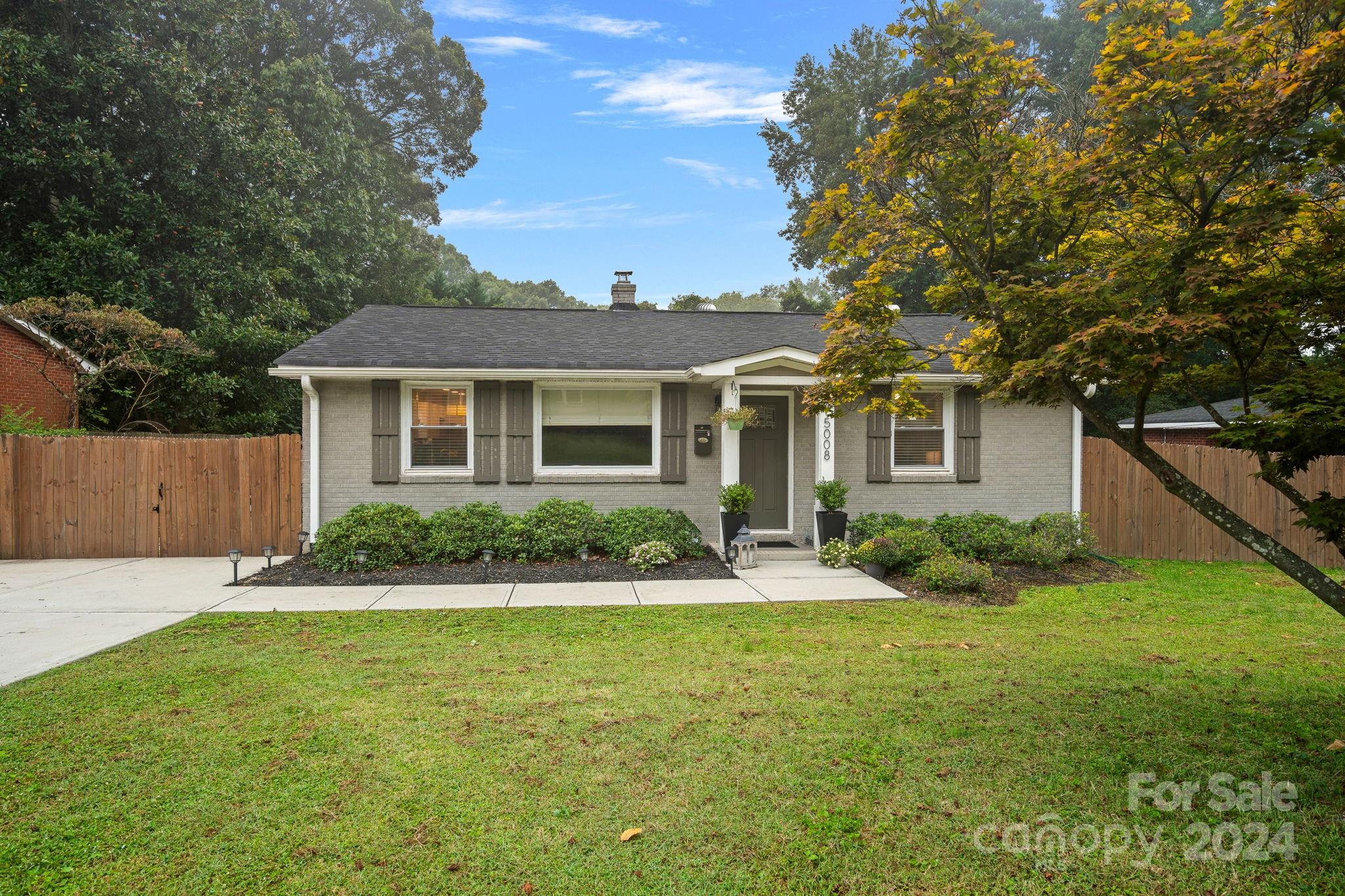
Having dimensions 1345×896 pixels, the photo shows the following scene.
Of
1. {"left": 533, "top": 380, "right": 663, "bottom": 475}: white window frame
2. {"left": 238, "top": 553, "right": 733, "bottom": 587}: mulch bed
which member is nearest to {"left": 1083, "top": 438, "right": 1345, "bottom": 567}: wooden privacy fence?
{"left": 238, "top": 553, "right": 733, "bottom": 587}: mulch bed

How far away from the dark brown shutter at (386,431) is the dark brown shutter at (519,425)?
1584 mm

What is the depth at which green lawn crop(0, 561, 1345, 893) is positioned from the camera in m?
2.71

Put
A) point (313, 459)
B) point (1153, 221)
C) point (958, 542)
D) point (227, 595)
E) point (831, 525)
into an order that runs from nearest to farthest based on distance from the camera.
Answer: point (1153, 221), point (227, 595), point (958, 542), point (831, 525), point (313, 459)

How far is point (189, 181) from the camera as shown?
15945 mm

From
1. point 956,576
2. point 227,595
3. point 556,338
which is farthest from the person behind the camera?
point 556,338

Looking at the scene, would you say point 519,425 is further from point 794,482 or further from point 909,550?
point 909,550

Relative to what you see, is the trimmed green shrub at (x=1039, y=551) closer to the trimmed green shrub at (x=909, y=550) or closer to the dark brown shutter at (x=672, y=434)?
the trimmed green shrub at (x=909, y=550)

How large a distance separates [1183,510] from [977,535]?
3.85 metres

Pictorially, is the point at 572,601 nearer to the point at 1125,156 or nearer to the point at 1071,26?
the point at 1125,156

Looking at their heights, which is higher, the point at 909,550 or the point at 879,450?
the point at 879,450

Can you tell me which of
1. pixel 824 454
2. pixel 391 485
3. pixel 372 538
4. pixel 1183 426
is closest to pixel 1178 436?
pixel 1183 426

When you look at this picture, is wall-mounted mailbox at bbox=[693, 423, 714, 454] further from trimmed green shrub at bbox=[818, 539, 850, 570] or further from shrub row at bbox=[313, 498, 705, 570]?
trimmed green shrub at bbox=[818, 539, 850, 570]

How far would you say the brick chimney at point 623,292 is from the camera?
46.1 feet

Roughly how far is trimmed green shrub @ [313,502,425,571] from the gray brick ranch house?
895 millimetres
